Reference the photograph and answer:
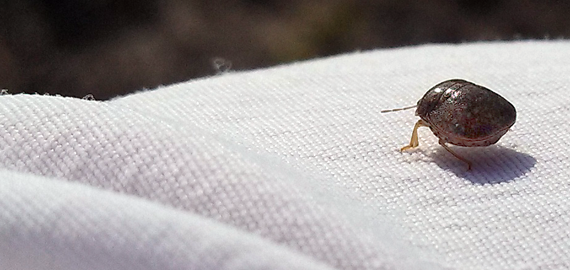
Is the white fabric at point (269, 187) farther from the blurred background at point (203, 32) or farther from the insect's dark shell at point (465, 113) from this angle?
the blurred background at point (203, 32)

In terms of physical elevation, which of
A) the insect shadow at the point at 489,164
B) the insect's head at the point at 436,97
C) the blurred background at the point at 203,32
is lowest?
the blurred background at the point at 203,32

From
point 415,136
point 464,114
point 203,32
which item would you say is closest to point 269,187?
point 415,136

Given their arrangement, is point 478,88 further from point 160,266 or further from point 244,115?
point 160,266

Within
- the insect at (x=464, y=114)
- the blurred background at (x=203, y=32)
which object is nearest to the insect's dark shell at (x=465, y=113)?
the insect at (x=464, y=114)

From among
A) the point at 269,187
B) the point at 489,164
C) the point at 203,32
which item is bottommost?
the point at 203,32

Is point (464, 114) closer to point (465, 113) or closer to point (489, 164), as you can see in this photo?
point (465, 113)

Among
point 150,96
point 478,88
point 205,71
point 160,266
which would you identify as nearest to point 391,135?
point 478,88

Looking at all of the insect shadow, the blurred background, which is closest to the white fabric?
the insect shadow
